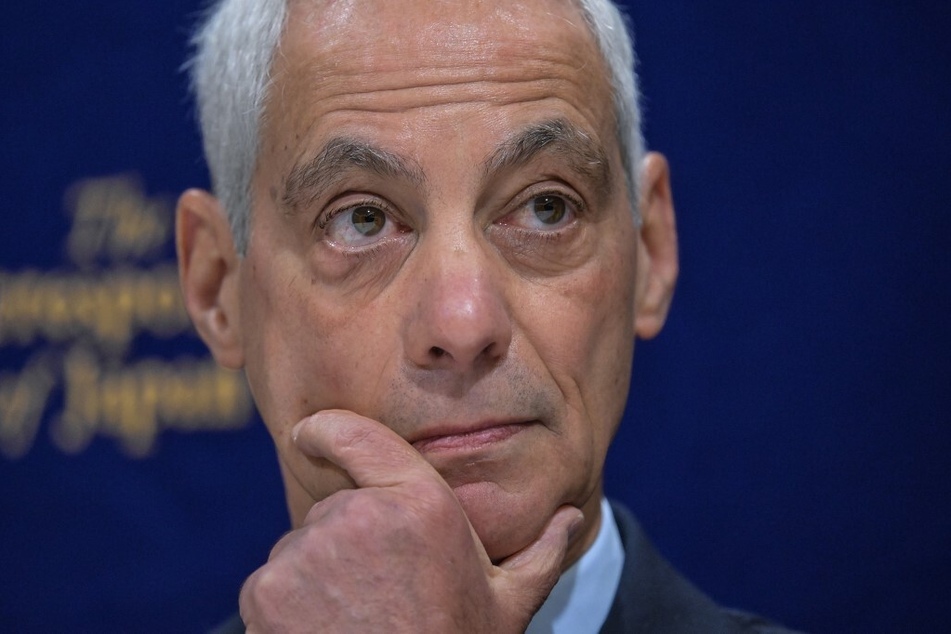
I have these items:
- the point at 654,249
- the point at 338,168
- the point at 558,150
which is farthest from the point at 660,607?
the point at 338,168

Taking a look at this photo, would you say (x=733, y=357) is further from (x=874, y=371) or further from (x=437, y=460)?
(x=437, y=460)

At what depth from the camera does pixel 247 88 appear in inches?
66.2

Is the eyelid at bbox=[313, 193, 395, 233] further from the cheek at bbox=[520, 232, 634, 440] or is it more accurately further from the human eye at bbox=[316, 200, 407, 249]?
the cheek at bbox=[520, 232, 634, 440]

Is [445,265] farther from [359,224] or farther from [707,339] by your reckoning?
[707,339]

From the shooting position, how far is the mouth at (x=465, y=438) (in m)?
1.46

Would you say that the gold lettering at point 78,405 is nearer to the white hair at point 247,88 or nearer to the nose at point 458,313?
the white hair at point 247,88

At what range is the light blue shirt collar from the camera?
1.68 meters

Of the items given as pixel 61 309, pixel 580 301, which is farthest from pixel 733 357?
pixel 61 309

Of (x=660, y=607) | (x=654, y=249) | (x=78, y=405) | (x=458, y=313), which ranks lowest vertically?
(x=78, y=405)

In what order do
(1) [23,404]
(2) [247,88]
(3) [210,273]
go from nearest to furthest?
(2) [247,88], (3) [210,273], (1) [23,404]

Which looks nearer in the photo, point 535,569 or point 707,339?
point 535,569

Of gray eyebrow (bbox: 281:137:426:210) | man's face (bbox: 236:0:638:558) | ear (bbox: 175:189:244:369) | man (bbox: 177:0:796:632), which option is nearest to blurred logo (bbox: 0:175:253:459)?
ear (bbox: 175:189:244:369)

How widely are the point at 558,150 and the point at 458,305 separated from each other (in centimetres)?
29

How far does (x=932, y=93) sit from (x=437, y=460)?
5.34 ft
